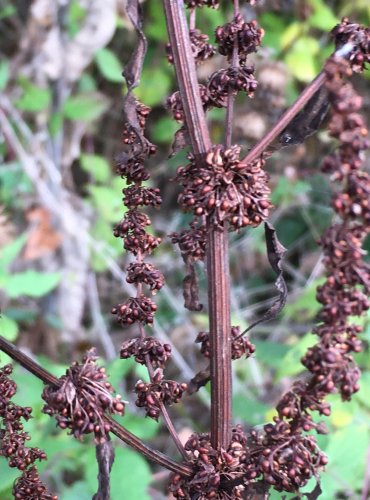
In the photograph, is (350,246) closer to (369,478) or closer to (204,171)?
(204,171)

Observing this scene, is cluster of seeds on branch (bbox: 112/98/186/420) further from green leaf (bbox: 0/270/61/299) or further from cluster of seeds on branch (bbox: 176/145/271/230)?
green leaf (bbox: 0/270/61/299)

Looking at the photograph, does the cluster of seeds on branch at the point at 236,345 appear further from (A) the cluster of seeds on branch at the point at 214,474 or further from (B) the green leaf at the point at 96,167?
(B) the green leaf at the point at 96,167

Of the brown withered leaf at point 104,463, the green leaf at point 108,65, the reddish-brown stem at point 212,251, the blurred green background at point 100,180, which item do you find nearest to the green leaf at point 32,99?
the blurred green background at point 100,180

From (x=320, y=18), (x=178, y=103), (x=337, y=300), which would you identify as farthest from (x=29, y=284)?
(x=320, y=18)

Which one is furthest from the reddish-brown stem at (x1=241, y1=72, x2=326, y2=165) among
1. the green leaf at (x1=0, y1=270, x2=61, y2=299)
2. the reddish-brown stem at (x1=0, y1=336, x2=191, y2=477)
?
the green leaf at (x1=0, y1=270, x2=61, y2=299)

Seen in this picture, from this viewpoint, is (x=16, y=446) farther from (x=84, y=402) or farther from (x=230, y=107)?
(x=230, y=107)

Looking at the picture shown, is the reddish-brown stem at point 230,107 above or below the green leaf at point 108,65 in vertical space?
below
